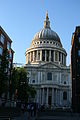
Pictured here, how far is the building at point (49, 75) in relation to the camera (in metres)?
109

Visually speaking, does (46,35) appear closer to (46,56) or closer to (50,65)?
(46,56)

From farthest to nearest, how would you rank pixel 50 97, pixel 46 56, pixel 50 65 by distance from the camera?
Answer: pixel 46 56 → pixel 50 65 → pixel 50 97

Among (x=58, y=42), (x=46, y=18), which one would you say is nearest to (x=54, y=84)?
(x=58, y=42)

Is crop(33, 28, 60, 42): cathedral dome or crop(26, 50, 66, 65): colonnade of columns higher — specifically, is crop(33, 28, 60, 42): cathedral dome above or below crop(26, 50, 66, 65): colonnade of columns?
above

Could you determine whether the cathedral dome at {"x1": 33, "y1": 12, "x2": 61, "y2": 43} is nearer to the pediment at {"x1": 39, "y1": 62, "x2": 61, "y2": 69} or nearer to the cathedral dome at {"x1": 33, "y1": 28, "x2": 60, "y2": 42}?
the cathedral dome at {"x1": 33, "y1": 28, "x2": 60, "y2": 42}

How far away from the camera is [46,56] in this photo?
13162 centimetres

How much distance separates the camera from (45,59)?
5103 inches

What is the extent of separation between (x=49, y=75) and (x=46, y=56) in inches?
742

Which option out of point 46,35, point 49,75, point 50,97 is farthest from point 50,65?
point 46,35

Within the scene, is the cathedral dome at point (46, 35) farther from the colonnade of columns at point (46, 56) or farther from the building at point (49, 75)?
the colonnade of columns at point (46, 56)

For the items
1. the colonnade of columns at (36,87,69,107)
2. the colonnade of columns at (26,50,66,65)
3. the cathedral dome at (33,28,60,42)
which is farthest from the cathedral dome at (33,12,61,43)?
the colonnade of columns at (36,87,69,107)

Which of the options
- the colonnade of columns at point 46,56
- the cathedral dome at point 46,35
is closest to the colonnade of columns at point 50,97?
the colonnade of columns at point 46,56

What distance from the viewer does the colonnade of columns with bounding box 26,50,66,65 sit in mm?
131125

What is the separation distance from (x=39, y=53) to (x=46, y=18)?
3989 centimetres
